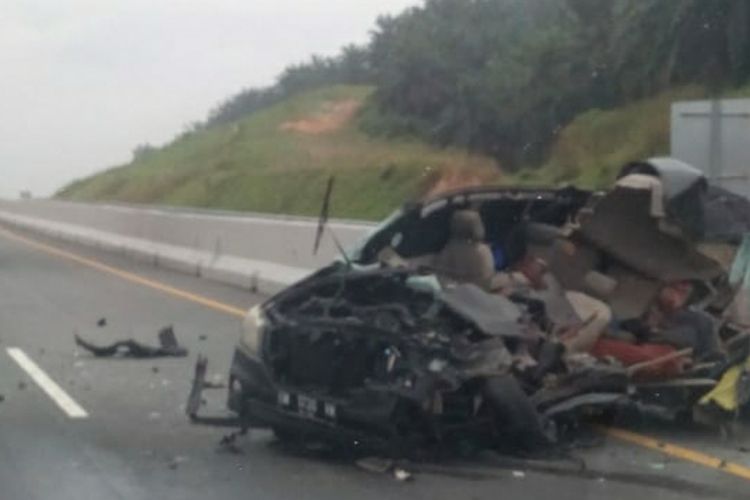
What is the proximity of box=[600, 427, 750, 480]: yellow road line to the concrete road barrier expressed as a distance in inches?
308

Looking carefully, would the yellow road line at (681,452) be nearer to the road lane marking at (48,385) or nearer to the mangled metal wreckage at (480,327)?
the mangled metal wreckage at (480,327)

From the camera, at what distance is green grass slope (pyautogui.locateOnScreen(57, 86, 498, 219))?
54.8 metres

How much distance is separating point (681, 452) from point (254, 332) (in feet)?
8.54

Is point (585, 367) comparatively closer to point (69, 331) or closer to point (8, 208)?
point (69, 331)

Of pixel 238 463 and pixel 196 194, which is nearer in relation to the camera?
pixel 238 463

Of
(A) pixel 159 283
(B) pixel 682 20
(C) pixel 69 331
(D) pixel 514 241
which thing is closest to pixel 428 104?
(B) pixel 682 20

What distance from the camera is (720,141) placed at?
16578 millimetres

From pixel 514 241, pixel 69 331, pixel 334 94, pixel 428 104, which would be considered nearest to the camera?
pixel 514 241

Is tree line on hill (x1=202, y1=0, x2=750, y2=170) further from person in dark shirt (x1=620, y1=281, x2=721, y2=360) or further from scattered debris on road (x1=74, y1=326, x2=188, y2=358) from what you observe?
person in dark shirt (x1=620, y1=281, x2=721, y2=360)

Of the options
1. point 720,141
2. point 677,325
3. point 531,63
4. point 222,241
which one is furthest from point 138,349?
point 531,63

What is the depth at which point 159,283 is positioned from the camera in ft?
89.9

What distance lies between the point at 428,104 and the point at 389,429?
56.4 m

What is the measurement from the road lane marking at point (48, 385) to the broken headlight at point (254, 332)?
1.84 metres

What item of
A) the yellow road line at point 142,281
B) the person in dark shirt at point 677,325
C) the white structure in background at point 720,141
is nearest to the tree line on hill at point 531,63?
the yellow road line at point 142,281
